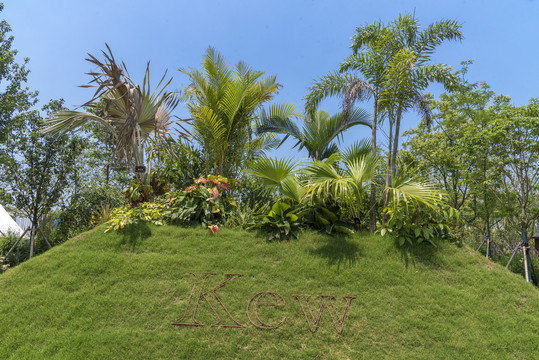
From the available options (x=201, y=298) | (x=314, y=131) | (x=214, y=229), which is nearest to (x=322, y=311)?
(x=201, y=298)

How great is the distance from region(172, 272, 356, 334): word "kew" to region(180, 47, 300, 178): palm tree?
3.78 m

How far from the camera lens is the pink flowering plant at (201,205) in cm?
684

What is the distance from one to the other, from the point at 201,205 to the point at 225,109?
2.72 m

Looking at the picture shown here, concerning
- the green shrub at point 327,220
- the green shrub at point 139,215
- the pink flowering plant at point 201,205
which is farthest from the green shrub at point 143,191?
the green shrub at point 327,220

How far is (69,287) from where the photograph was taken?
529 cm

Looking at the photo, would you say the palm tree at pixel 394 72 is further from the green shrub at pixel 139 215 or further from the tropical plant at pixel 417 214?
the green shrub at pixel 139 215

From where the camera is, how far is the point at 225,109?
8.09 metres

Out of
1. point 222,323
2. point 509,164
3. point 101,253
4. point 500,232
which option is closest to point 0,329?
point 101,253

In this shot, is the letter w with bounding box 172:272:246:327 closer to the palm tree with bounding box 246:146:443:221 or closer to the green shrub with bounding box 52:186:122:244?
the palm tree with bounding box 246:146:443:221

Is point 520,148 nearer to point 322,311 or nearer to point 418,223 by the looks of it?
point 418,223

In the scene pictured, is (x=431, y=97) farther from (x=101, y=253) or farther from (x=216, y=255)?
(x=101, y=253)

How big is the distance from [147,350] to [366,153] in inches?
236

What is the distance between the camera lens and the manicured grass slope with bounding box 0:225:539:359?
14.4ft

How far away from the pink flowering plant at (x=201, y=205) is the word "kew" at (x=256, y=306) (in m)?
1.80
